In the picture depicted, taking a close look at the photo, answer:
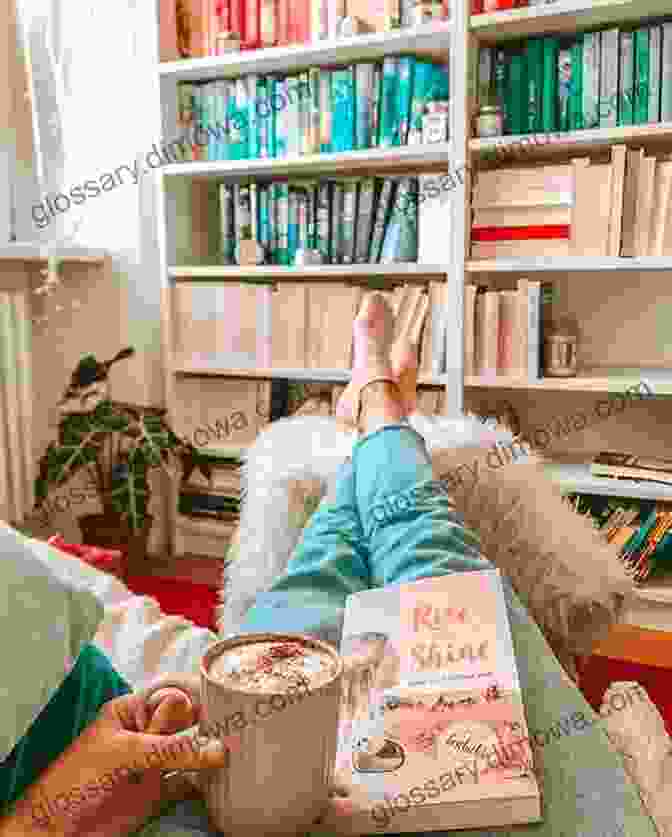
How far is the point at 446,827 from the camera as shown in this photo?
41 centimetres

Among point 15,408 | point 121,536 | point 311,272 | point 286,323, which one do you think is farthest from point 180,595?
point 311,272

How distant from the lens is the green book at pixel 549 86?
6.16ft

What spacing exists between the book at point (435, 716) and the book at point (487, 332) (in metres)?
1.41

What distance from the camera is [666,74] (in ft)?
5.82

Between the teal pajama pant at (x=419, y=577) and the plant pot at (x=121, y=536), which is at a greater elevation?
the teal pajama pant at (x=419, y=577)

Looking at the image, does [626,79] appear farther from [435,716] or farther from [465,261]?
[435,716]

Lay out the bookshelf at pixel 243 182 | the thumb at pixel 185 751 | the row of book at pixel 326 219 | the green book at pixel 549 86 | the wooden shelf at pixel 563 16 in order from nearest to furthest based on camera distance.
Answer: the thumb at pixel 185 751 → the wooden shelf at pixel 563 16 → the green book at pixel 549 86 → the bookshelf at pixel 243 182 → the row of book at pixel 326 219

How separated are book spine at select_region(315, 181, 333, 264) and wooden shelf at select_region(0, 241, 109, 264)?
0.68 metres

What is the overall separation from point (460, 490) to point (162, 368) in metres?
1.49

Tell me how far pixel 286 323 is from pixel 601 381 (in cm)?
85

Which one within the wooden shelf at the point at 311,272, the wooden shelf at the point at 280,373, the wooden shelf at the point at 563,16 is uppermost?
the wooden shelf at the point at 563,16

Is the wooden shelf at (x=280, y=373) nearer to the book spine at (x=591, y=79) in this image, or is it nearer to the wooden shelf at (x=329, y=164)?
the wooden shelf at (x=329, y=164)

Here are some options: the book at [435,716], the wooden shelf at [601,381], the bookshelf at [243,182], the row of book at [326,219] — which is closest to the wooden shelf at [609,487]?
the wooden shelf at [601,381]

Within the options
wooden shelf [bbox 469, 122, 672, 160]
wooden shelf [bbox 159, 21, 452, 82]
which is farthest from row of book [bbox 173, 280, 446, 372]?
wooden shelf [bbox 159, 21, 452, 82]
